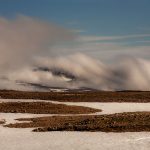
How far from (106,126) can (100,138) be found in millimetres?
6896

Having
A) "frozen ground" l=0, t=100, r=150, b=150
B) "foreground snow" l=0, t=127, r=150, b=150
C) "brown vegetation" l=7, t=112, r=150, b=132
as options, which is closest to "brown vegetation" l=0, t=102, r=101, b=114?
"brown vegetation" l=7, t=112, r=150, b=132

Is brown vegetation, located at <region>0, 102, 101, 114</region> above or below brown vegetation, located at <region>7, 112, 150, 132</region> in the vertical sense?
above

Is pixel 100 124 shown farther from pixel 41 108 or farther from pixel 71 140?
pixel 41 108

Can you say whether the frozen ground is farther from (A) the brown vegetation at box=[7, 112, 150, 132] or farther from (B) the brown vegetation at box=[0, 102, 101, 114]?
(B) the brown vegetation at box=[0, 102, 101, 114]

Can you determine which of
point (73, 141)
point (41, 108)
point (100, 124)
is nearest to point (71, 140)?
point (73, 141)

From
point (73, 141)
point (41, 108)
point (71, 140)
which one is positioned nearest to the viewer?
point (73, 141)

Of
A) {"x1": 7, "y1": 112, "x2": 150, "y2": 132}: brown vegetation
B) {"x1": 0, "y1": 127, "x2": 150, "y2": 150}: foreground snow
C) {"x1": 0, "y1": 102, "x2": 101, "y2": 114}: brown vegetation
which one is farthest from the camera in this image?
{"x1": 0, "y1": 102, "x2": 101, "y2": 114}: brown vegetation

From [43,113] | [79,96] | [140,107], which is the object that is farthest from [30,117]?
[79,96]

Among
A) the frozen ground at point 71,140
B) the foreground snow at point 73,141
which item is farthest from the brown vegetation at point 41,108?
the foreground snow at point 73,141

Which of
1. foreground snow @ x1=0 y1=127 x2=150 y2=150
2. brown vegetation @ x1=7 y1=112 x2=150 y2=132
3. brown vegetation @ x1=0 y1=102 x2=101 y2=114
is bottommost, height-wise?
foreground snow @ x1=0 y1=127 x2=150 y2=150

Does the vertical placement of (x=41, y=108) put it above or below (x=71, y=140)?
above

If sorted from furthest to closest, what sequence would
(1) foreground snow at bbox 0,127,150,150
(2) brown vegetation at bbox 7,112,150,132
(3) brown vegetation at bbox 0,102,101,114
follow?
(3) brown vegetation at bbox 0,102,101,114
(2) brown vegetation at bbox 7,112,150,132
(1) foreground snow at bbox 0,127,150,150

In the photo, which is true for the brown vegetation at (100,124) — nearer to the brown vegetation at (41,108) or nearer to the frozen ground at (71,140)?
the frozen ground at (71,140)

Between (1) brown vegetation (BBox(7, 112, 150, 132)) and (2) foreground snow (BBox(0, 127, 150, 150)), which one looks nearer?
(2) foreground snow (BBox(0, 127, 150, 150))
